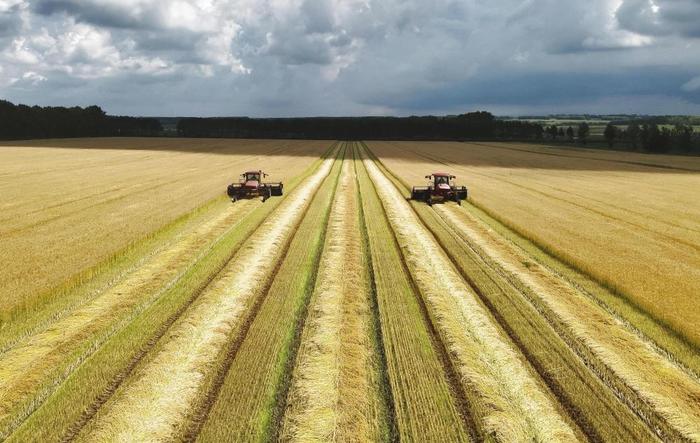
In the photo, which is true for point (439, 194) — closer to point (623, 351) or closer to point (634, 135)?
point (623, 351)

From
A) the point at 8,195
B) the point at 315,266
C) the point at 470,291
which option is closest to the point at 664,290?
the point at 470,291

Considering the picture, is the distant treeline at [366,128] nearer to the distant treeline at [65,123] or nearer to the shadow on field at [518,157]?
the distant treeline at [65,123]

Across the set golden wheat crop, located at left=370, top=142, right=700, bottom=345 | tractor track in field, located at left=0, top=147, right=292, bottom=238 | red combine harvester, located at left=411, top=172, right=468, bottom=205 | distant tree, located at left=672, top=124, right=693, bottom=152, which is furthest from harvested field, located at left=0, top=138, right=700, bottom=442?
distant tree, located at left=672, top=124, right=693, bottom=152

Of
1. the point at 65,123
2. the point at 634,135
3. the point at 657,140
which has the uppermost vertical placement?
the point at 65,123

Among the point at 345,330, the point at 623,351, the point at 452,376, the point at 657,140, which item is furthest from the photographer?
the point at 657,140

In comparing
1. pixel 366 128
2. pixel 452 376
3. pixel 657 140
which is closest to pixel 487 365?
pixel 452 376

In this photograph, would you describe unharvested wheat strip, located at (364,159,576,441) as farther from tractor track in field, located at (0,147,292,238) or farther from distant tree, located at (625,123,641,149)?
distant tree, located at (625,123,641,149)
